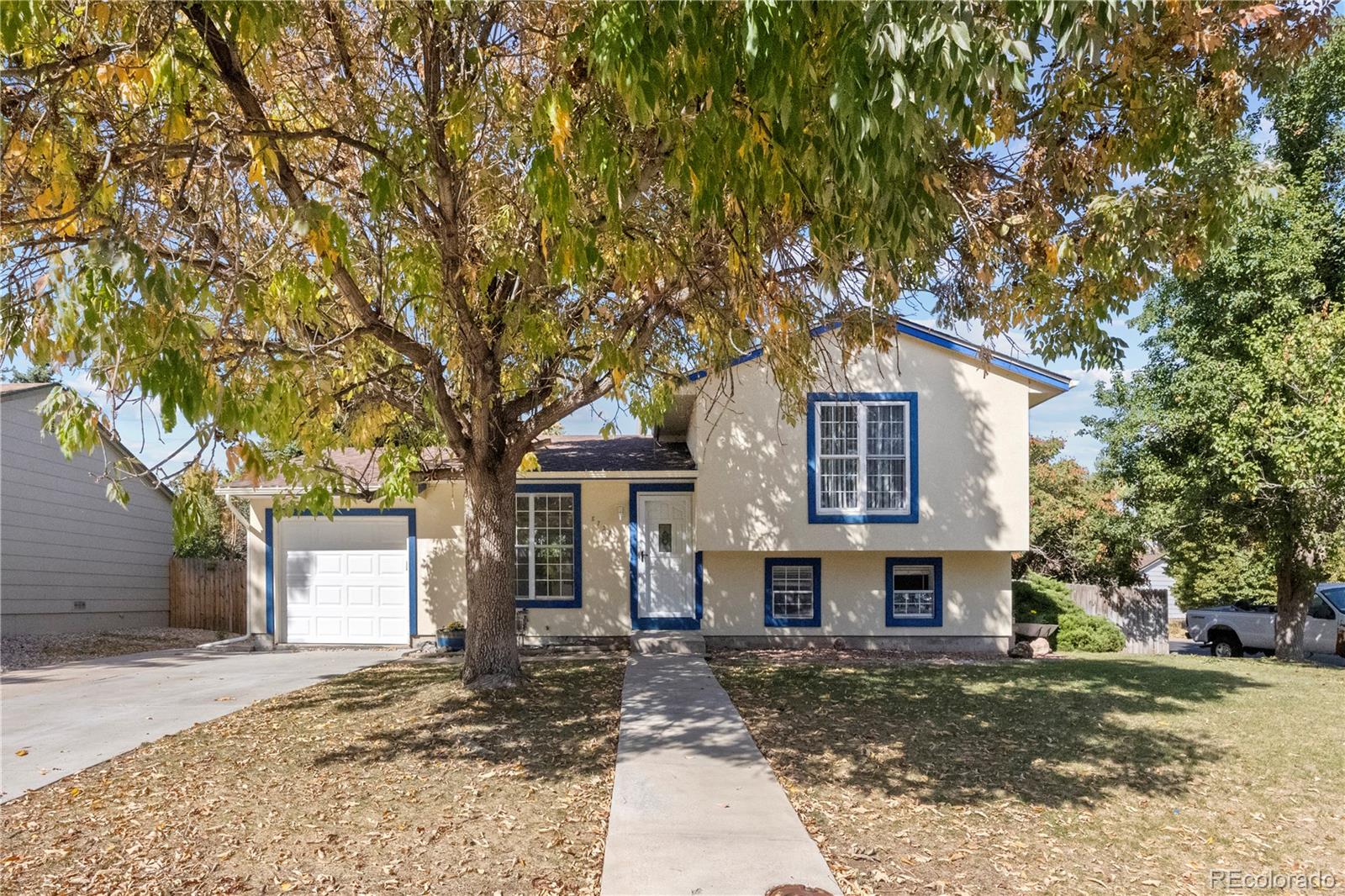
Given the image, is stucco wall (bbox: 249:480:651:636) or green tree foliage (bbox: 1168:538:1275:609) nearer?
stucco wall (bbox: 249:480:651:636)

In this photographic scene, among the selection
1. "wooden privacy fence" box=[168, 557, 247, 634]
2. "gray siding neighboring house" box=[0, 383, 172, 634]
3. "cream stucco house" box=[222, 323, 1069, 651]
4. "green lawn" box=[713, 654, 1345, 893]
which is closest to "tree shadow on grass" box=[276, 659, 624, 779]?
"green lawn" box=[713, 654, 1345, 893]

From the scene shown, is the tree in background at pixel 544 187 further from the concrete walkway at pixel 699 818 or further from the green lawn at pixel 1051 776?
the green lawn at pixel 1051 776

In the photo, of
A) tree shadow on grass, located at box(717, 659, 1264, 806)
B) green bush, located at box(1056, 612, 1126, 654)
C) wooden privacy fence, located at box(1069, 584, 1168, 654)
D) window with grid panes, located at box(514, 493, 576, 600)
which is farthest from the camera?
wooden privacy fence, located at box(1069, 584, 1168, 654)

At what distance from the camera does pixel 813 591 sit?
15.3 meters

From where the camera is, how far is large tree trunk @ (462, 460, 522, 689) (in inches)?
384

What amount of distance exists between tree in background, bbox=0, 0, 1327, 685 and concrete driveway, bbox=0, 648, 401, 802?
2.65 metres

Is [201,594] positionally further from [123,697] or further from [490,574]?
[490,574]

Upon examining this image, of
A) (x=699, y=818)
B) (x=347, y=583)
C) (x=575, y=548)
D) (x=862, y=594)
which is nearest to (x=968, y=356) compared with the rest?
(x=862, y=594)

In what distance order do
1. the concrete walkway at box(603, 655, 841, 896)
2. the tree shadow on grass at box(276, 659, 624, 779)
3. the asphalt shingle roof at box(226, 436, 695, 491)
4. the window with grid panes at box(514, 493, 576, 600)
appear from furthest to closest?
the window with grid panes at box(514, 493, 576, 600) < the asphalt shingle roof at box(226, 436, 695, 491) < the tree shadow on grass at box(276, 659, 624, 779) < the concrete walkway at box(603, 655, 841, 896)

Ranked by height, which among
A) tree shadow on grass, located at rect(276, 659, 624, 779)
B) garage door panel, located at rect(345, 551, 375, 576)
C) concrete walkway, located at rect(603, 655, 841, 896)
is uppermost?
garage door panel, located at rect(345, 551, 375, 576)

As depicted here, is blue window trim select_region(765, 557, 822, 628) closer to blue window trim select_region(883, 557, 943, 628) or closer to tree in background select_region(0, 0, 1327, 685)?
blue window trim select_region(883, 557, 943, 628)

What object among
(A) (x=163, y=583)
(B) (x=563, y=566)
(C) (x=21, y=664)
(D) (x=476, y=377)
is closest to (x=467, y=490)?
(D) (x=476, y=377)

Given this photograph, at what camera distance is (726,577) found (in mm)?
15109

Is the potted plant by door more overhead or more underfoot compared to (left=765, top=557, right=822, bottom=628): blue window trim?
more underfoot
